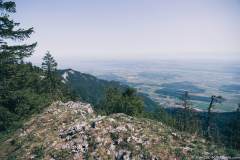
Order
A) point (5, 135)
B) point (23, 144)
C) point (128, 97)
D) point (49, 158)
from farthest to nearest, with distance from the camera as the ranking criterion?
1. point (128, 97)
2. point (5, 135)
3. point (23, 144)
4. point (49, 158)

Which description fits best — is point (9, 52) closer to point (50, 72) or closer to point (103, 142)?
point (103, 142)

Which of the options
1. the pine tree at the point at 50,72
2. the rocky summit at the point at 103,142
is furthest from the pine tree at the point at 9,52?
the pine tree at the point at 50,72

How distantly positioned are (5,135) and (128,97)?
36.9 meters

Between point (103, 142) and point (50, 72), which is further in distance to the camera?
point (50, 72)

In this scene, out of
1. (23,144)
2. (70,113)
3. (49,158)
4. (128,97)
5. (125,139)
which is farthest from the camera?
(128,97)

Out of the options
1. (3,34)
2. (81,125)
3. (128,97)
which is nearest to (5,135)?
(81,125)

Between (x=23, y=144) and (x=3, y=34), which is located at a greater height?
(x=3, y=34)

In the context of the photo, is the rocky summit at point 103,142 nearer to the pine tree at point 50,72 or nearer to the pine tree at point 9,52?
the pine tree at point 9,52

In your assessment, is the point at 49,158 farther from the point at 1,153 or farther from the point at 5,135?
the point at 5,135

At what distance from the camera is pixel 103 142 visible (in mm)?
23688

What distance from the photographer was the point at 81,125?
87.2ft

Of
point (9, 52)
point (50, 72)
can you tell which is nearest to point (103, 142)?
point (9, 52)

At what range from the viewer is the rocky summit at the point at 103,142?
72.3ft

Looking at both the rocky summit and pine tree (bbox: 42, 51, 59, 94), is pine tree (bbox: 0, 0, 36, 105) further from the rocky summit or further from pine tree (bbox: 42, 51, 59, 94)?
pine tree (bbox: 42, 51, 59, 94)
